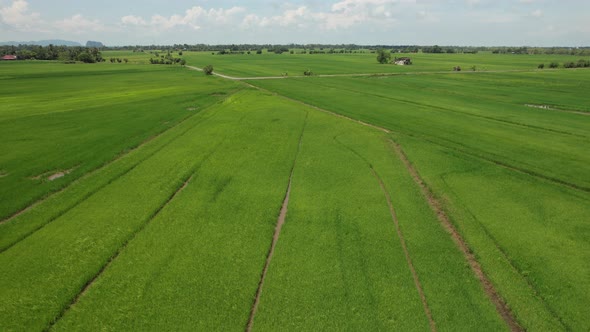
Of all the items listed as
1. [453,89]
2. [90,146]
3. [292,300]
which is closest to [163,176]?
[90,146]

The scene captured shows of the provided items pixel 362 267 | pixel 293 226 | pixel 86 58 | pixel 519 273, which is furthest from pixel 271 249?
pixel 86 58

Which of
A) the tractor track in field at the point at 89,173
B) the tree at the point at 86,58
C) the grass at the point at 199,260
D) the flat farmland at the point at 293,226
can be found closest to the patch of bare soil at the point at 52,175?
the flat farmland at the point at 293,226

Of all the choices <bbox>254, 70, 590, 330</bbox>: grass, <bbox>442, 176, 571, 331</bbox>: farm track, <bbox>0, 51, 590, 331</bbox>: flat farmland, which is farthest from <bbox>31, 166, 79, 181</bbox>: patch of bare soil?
<bbox>442, 176, 571, 331</bbox>: farm track

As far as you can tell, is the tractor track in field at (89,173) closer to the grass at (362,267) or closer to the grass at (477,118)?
the grass at (362,267)

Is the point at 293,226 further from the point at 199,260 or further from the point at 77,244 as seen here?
the point at 77,244

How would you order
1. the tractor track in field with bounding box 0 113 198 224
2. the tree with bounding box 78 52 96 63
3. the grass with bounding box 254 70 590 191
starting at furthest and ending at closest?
1. the tree with bounding box 78 52 96 63
2. the grass with bounding box 254 70 590 191
3. the tractor track in field with bounding box 0 113 198 224

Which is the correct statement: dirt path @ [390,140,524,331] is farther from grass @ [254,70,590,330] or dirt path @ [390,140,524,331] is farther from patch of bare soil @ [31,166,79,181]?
patch of bare soil @ [31,166,79,181]
